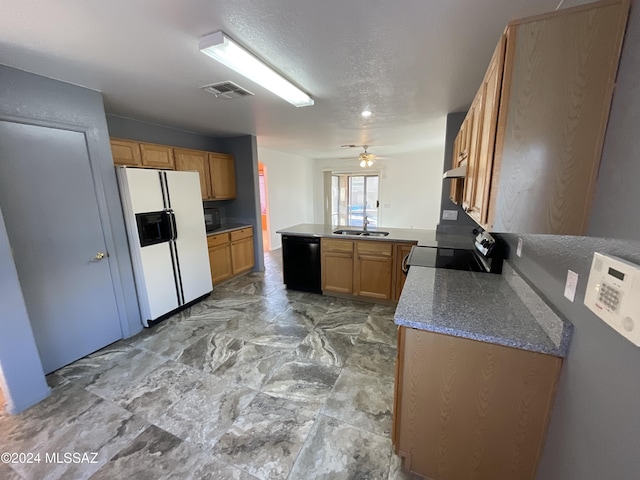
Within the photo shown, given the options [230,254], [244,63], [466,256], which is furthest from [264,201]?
[466,256]

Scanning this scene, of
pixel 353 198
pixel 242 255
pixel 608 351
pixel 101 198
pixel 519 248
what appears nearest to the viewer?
pixel 608 351

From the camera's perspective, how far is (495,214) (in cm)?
97

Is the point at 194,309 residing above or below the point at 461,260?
below

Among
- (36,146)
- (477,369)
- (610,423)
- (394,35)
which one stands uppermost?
(394,35)

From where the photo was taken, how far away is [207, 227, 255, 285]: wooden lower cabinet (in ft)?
12.7

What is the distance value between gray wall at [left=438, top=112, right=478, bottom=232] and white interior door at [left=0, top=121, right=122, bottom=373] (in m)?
3.71

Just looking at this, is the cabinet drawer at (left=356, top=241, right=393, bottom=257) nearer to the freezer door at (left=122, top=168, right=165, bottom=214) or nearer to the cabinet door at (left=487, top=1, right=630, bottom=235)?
the cabinet door at (left=487, top=1, right=630, bottom=235)

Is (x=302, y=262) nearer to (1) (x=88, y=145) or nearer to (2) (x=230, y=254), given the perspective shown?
(2) (x=230, y=254)

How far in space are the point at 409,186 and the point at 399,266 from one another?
13.6 ft

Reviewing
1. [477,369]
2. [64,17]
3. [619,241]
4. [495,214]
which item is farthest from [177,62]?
[477,369]

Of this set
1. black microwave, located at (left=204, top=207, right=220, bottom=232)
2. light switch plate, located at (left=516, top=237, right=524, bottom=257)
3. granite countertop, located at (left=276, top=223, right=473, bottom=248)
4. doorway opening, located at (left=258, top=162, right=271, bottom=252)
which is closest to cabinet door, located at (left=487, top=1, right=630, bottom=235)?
light switch plate, located at (left=516, top=237, right=524, bottom=257)

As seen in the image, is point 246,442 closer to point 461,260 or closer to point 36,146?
point 461,260

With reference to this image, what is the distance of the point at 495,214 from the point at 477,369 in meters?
0.71

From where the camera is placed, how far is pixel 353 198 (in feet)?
24.9
